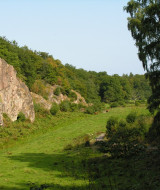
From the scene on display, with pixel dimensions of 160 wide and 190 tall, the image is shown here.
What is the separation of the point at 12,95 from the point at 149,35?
35424 millimetres

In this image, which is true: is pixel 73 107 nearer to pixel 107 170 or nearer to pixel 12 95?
pixel 12 95

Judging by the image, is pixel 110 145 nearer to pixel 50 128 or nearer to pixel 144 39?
pixel 144 39

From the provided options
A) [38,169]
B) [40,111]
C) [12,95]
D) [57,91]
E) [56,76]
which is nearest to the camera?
[38,169]

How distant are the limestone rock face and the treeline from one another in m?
4.45

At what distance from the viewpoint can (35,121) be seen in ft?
160

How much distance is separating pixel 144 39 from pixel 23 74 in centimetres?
4783

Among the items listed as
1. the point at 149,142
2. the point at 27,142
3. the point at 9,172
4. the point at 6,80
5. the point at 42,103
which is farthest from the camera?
the point at 42,103

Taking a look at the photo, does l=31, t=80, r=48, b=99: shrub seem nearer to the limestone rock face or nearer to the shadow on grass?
the limestone rock face

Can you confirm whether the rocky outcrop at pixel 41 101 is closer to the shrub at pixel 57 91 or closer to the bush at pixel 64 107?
the bush at pixel 64 107

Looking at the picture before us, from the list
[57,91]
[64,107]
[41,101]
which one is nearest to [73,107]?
[64,107]

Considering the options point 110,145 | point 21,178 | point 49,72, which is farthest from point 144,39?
point 49,72

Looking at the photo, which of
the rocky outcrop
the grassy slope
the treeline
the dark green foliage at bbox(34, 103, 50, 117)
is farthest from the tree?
the rocky outcrop

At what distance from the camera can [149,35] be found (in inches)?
631

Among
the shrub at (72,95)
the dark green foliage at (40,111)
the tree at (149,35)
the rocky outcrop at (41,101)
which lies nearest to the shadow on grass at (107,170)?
the tree at (149,35)
